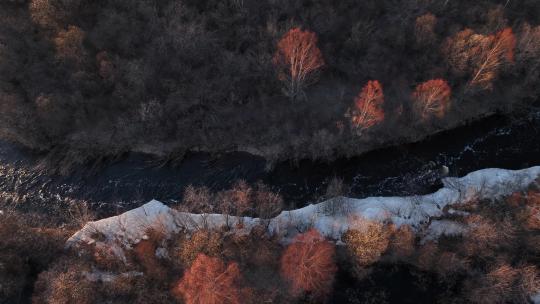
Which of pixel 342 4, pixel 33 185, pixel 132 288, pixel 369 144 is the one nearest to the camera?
pixel 132 288

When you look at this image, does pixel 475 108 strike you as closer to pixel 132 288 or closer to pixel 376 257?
pixel 376 257

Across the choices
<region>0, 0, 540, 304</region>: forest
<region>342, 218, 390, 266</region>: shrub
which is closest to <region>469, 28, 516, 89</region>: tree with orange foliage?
<region>0, 0, 540, 304</region>: forest

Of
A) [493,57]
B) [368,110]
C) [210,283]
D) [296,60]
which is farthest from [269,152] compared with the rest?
[493,57]

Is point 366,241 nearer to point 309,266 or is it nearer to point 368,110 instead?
point 309,266

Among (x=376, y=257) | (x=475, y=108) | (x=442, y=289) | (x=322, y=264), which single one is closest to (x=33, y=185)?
(x=322, y=264)

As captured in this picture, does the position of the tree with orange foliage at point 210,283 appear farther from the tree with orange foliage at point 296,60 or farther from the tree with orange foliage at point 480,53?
the tree with orange foliage at point 480,53
